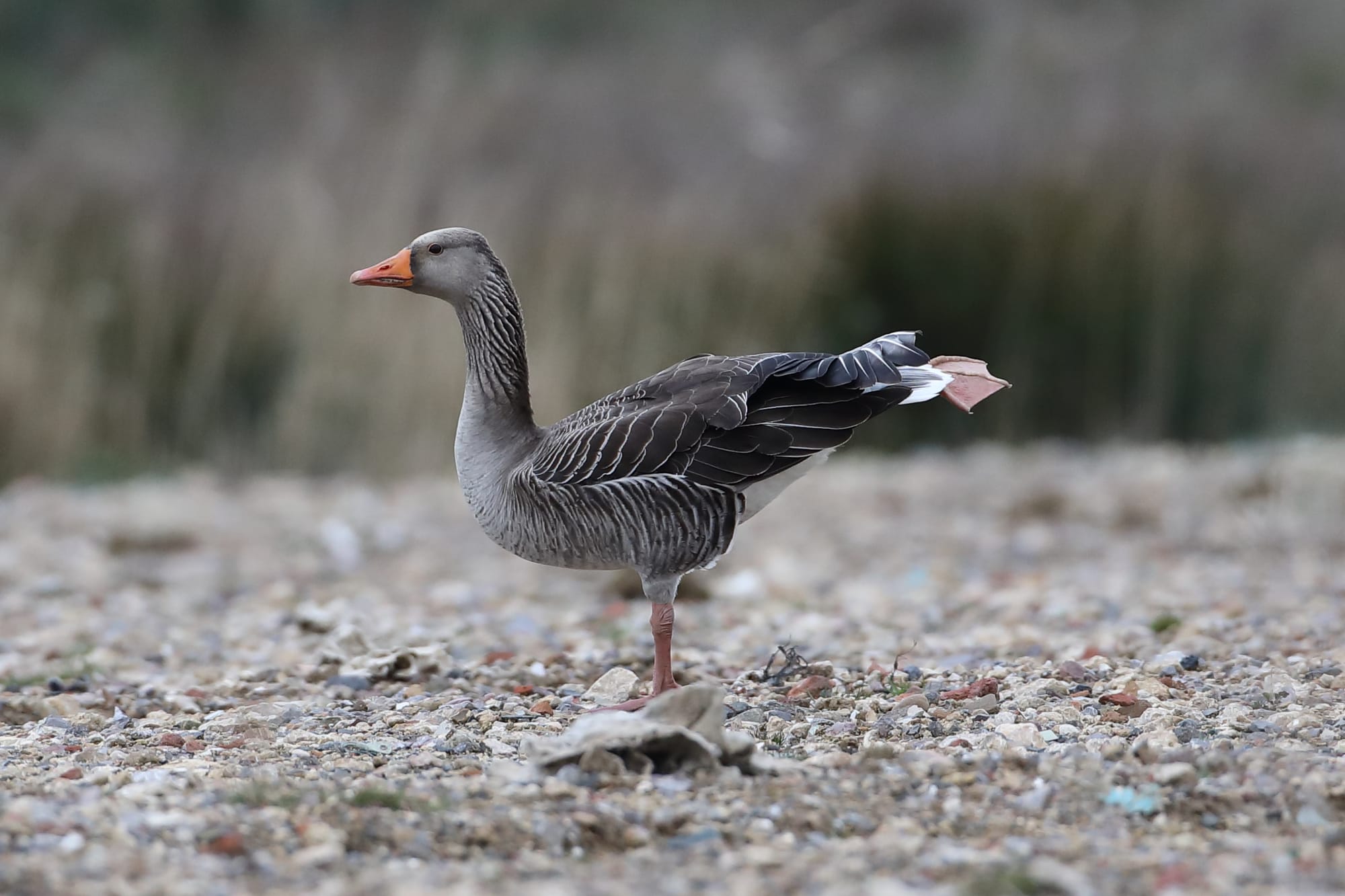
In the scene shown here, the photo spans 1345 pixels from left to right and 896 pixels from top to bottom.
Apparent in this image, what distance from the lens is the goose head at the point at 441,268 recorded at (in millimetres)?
5746

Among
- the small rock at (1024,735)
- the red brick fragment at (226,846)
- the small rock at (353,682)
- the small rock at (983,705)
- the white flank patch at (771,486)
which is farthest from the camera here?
the small rock at (353,682)

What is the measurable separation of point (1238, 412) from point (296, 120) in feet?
34.3

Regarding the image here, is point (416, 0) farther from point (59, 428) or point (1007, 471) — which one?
point (1007, 471)

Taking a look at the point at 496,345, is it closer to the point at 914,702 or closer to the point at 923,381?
the point at 923,381

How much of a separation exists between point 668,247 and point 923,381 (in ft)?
26.1

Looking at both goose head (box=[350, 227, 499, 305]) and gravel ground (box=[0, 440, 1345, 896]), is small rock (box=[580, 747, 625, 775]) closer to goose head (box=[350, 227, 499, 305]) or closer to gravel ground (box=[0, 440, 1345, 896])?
gravel ground (box=[0, 440, 1345, 896])

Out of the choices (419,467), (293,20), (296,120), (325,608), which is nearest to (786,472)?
(325,608)

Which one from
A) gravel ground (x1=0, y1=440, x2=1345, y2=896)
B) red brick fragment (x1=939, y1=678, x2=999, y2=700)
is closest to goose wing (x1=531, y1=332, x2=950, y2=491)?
gravel ground (x1=0, y1=440, x2=1345, y2=896)

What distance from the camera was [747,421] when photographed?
5.34 m

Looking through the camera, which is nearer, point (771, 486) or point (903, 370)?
point (903, 370)

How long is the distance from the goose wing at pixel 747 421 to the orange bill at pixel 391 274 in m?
0.93

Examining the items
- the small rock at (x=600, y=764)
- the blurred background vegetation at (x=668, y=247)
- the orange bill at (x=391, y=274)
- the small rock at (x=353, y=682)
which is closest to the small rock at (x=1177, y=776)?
the small rock at (x=600, y=764)

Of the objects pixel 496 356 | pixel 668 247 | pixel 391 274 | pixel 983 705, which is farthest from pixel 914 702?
pixel 668 247

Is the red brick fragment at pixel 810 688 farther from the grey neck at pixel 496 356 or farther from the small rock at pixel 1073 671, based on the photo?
the grey neck at pixel 496 356
